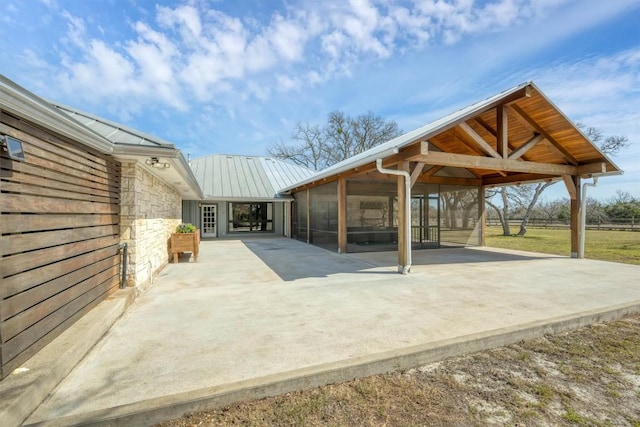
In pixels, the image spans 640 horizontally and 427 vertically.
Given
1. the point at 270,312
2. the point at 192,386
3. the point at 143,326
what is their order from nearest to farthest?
1. the point at 192,386
2. the point at 143,326
3. the point at 270,312

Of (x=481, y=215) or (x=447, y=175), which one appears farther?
(x=481, y=215)

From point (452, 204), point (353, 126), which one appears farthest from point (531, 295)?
point (353, 126)

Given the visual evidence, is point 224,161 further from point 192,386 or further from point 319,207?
point 192,386

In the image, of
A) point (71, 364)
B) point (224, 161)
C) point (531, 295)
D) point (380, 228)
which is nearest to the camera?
point (71, 364)

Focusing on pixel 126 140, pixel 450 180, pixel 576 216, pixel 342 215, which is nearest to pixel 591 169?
pixel 576 216

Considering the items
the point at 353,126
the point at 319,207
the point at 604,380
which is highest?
the point at 353,126

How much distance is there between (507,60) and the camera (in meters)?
9.43

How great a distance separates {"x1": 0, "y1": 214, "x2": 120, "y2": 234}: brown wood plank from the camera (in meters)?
2.12

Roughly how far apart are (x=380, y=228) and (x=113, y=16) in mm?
8769

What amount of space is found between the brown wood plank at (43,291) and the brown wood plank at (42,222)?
47cm

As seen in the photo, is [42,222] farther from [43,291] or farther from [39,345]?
[39,345]

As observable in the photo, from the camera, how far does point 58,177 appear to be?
2.80m

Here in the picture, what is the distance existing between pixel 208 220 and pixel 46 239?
1382 cm

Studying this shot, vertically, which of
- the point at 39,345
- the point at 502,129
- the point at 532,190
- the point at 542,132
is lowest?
the point at 39,345
